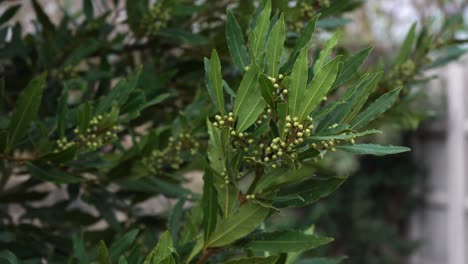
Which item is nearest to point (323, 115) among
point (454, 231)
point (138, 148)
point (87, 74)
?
point (138, 148)

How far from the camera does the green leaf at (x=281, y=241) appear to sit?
708 millimetres

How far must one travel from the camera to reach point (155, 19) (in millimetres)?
1046

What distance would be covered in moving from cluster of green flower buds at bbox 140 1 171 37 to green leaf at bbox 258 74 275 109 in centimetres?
43

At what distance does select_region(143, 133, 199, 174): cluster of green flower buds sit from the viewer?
95 centimetres

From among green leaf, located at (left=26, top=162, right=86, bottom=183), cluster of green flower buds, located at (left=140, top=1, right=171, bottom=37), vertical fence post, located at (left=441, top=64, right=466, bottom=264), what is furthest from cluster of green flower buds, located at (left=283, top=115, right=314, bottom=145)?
vertical fence post, located at (left=441, top=64, right=466, bottom=264)

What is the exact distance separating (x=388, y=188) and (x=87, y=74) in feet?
14.2

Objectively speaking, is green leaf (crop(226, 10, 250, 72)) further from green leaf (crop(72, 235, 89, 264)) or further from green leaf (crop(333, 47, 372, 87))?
green leaf (crop(72, 235, 89, 264))

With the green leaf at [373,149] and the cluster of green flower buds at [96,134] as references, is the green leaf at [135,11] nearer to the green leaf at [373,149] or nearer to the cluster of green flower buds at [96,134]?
the cluster of green flower buds at [96,134]

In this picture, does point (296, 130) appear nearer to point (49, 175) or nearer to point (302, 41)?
point (302, 41)

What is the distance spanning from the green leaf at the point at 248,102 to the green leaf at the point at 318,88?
2.0 inches

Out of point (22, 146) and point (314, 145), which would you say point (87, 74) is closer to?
point (22, 146)

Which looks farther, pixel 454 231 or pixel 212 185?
pixel 454 231

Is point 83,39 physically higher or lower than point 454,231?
higher

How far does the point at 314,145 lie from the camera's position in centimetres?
67
